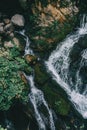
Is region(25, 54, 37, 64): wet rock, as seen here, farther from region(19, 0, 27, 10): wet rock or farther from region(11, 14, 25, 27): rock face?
region(19, 0, 27, 10): wet rock

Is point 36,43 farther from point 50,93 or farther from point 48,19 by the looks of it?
point 50,93

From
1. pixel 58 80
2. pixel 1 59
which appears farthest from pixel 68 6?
pixel 1 59

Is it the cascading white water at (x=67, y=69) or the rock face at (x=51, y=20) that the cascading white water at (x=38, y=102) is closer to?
the cascading white water at (x=67, y=69)

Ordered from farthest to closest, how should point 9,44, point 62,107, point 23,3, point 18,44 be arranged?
point 23,3
point 18,44
point 9,44
point 62,107

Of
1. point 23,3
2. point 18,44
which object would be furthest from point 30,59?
point 23,3

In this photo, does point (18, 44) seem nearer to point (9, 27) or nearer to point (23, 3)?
point (9, 27)

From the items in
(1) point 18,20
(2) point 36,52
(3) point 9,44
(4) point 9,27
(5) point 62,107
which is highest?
Answer: (1) point 18,20

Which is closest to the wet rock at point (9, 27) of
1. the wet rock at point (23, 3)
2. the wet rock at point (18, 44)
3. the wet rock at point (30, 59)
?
the wet rock at point (18, 44)
